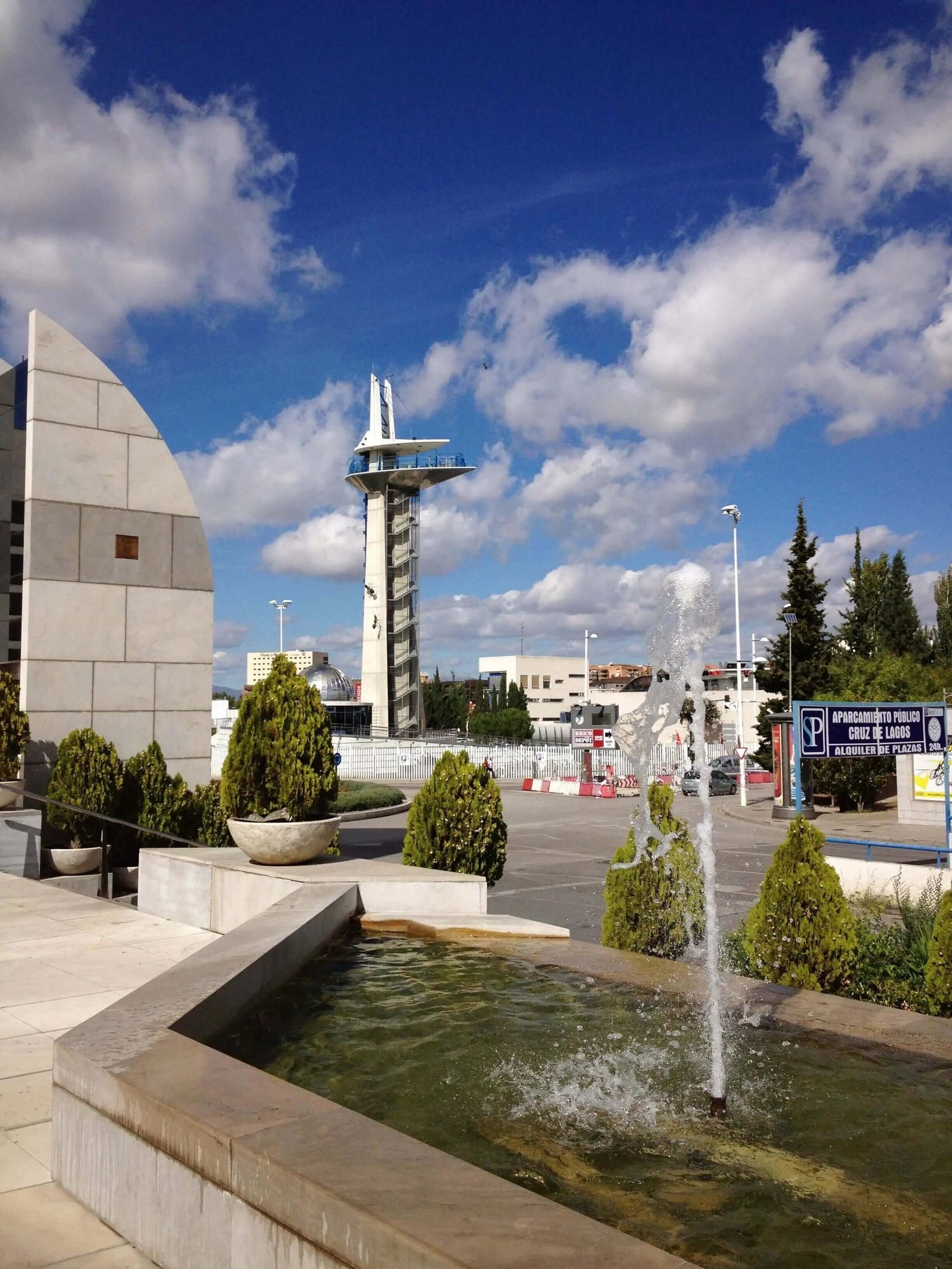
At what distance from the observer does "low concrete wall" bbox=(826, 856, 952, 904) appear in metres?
14.1

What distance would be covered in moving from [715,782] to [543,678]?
299 ft

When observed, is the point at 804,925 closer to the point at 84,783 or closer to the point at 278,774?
the point at 278,774

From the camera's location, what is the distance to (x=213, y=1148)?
3.35 m

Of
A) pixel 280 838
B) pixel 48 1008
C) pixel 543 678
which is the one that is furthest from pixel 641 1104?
pixel 543 678

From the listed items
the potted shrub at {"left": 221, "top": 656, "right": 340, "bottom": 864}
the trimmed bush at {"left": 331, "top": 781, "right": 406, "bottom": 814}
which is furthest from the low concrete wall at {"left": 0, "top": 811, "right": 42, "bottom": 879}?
the trimmed bush at {"left": 331, "top": 781, "right": 406, "bottom": 814}

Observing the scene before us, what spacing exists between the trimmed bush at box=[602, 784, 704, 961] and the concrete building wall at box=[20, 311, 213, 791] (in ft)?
30.6

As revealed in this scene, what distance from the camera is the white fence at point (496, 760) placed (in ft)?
164

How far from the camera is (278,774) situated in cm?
956

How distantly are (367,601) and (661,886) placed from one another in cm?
7896

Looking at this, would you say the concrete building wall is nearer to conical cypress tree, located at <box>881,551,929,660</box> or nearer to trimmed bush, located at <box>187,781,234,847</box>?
trimmed bush, located at <box>187,781,234,847</box>

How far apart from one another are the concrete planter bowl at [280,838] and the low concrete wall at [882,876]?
7.70 meters

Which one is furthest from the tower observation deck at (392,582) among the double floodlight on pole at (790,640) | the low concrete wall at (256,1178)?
the low concrete wall at (256,1178)

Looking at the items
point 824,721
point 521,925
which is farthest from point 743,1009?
point 824,721

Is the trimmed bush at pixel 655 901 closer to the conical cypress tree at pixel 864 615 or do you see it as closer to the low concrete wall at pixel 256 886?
the low concrete wall at pixel 256 886
